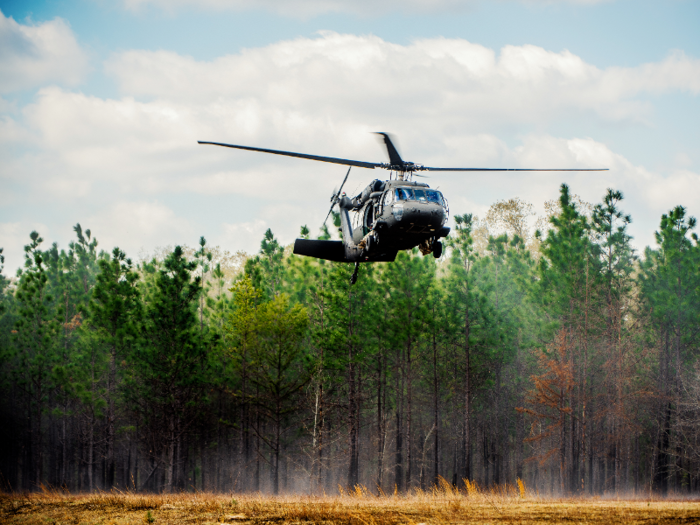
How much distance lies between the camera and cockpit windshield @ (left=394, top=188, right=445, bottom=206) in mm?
13008

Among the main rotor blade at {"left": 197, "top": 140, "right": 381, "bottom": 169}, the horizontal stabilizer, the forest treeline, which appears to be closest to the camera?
the main rotor blade at {"left": 197, "top": 140, "right": 381, "bottom": 169}

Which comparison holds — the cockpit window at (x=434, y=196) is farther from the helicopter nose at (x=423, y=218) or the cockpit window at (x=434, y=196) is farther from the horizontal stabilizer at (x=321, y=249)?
the horizontal stabilizer at (x=321, y=249)

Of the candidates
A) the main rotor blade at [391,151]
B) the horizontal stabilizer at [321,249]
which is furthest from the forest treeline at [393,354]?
the main rotor blade at [391,151]

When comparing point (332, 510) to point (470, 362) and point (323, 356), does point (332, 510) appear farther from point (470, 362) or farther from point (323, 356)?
point (470, 362)

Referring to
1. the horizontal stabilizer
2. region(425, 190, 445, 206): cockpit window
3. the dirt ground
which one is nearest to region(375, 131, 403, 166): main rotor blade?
region(425, 190, 445, 206): cockpit window

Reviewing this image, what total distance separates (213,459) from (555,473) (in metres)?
24.5

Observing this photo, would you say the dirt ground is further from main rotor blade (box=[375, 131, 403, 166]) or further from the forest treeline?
the forest treeline

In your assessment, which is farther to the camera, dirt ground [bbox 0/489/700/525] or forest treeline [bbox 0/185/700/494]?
forest treeline [bbox 0/185/700/494]

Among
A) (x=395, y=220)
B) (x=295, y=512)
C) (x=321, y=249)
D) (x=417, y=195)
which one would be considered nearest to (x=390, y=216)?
(x=395, y=220)

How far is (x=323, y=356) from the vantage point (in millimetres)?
31172

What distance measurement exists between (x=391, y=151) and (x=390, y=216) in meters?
→ 2.24

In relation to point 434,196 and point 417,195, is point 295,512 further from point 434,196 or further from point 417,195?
point 434,196

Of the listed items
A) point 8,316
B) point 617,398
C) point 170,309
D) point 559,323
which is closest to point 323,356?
point 170,309

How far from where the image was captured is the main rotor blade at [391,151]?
14.2 m
